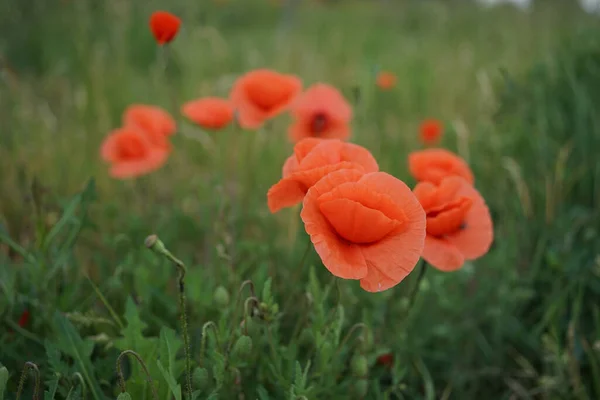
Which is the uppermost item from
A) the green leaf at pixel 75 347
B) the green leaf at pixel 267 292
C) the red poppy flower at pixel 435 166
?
the red poppy flower at pixel 435 166

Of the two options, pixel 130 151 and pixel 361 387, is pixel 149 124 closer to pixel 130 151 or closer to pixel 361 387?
pixel 130 151

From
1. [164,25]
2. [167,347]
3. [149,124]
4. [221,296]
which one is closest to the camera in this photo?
[167,347]

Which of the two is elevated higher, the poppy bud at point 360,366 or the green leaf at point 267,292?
the green leaf at point 267,292

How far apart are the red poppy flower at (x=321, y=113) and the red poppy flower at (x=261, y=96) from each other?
0.06 meters

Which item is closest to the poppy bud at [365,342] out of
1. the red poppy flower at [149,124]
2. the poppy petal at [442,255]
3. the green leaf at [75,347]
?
the poppy petal at [442,255]

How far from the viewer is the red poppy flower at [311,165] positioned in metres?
0.87

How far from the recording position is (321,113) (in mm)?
1617

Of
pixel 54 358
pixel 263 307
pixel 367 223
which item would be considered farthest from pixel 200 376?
pixel 367 223

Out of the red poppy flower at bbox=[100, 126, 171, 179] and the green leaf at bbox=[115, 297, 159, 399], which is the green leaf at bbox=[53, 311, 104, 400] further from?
the red poppy flower at bbox=[100, 126, 171, 179]

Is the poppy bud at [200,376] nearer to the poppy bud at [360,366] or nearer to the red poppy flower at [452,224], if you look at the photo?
the poppy bud at [360,366]

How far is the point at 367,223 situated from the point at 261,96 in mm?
818

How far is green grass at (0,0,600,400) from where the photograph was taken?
1.06m

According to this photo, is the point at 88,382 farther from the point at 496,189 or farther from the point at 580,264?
the point at 496,189

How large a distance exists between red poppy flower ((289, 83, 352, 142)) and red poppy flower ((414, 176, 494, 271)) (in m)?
0.60
